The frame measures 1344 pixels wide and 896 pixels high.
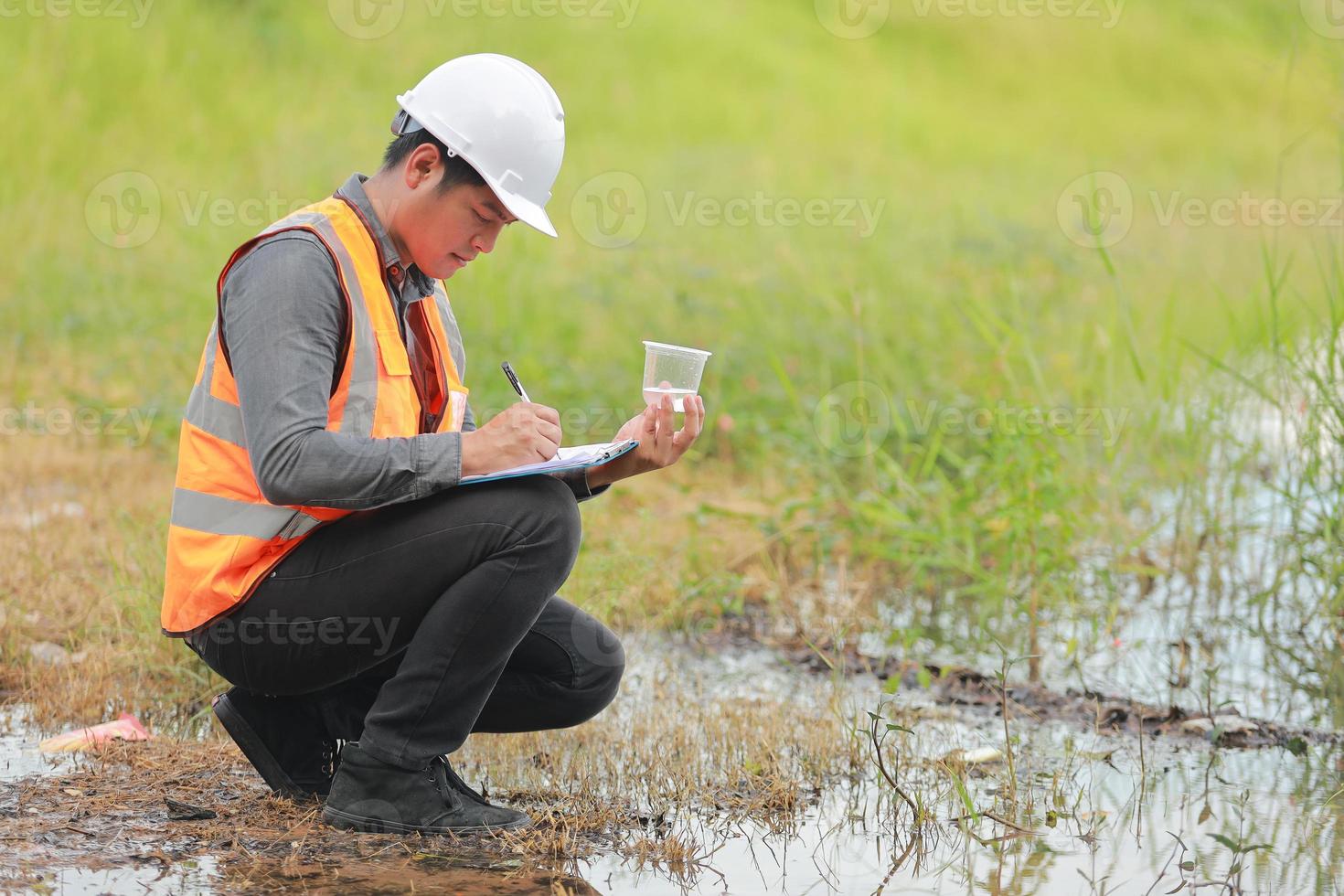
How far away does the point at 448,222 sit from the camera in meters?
2.81

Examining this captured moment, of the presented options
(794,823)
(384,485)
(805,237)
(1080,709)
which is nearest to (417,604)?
(384,485)

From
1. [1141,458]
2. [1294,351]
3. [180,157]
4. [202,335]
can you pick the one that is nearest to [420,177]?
[1294,351]

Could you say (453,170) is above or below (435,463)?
above

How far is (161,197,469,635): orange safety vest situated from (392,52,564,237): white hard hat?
270mm

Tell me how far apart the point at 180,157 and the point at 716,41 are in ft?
23.1

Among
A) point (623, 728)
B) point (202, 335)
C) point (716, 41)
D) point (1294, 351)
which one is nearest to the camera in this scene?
point (623, 728)

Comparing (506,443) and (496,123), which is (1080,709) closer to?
(506,443)

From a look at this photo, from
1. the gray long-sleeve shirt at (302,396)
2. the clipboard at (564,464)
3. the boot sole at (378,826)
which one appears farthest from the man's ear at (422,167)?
the boot sole at (378,826)

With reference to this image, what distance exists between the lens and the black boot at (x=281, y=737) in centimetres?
295

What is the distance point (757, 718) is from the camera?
361 cm

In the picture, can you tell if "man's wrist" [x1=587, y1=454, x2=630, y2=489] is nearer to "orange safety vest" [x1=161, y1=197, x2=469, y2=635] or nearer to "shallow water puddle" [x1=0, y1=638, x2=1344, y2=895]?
"orange safety vest" [x1=161, y1=197, x2=469, y2=635]

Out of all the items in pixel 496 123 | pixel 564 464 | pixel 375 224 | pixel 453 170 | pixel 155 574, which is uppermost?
pixel 496 123

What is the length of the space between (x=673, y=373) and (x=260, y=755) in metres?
1.21

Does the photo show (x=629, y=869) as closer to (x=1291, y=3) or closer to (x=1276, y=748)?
(x=1276, y=748)
